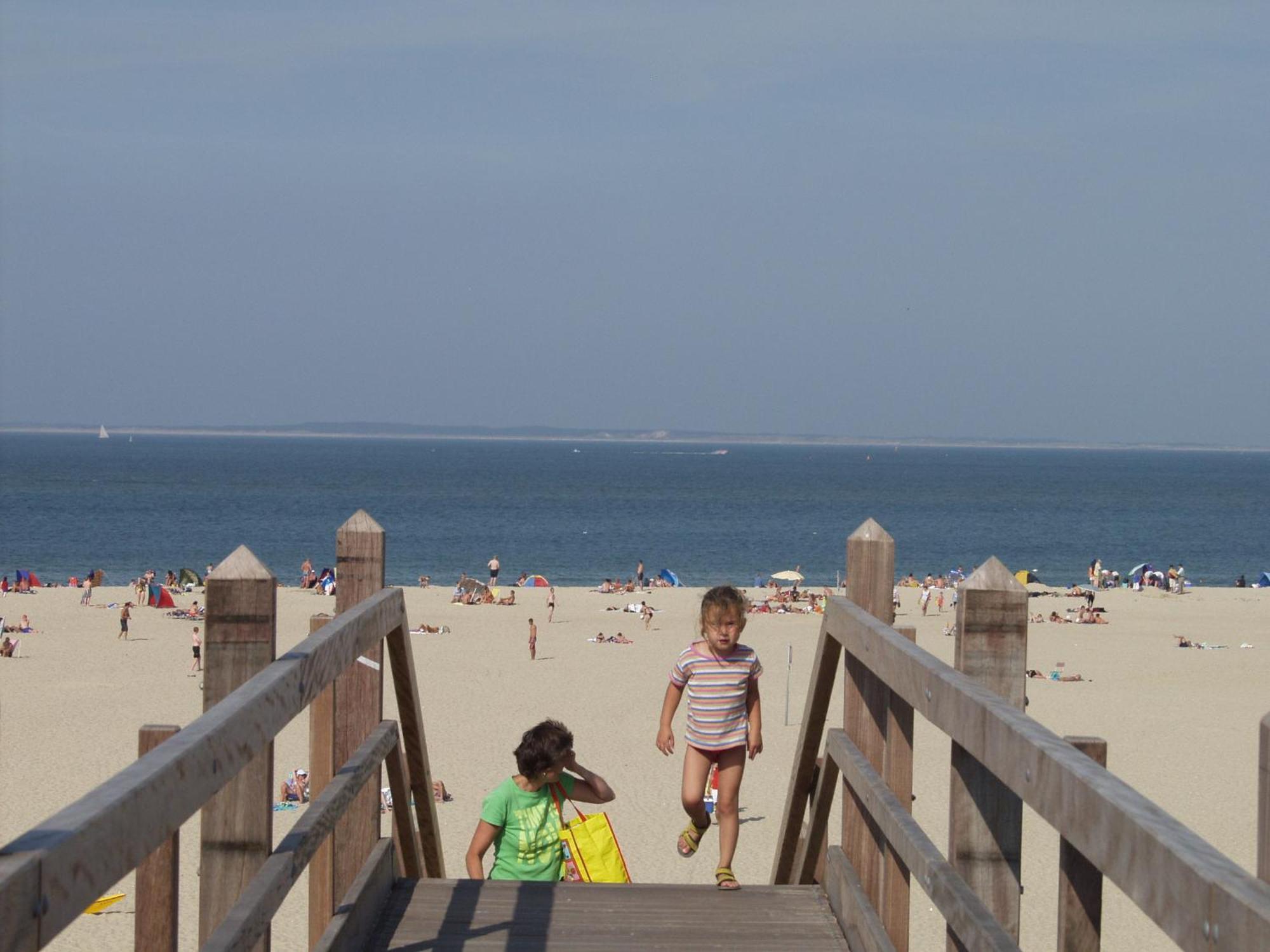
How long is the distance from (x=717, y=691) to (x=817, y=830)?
0.77 metres

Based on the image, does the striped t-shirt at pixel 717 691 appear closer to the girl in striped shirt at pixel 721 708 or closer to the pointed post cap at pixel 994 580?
the girl in striped shirt at pixel 721 708

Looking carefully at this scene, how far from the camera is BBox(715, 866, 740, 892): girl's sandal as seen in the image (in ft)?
17.1

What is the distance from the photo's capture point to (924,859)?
3027 mm

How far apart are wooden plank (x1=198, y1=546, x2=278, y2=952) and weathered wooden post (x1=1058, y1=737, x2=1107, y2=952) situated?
4.92ft

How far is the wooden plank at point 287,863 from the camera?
7.85 ft

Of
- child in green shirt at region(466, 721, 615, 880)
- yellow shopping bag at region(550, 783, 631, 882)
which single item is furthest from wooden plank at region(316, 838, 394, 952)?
yellow shopping bag at region(550, 783, 631, 882)

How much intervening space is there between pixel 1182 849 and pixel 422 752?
4145 millimetres

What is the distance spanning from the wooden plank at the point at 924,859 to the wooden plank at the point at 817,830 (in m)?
0.50

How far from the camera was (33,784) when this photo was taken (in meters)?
17.5

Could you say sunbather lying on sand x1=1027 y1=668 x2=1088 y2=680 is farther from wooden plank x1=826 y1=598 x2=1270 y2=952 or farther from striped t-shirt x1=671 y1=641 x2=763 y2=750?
wooden plank x1=826 y1=598 x2=1270 y2=952

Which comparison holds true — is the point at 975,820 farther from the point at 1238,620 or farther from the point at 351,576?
the point at 1238,620

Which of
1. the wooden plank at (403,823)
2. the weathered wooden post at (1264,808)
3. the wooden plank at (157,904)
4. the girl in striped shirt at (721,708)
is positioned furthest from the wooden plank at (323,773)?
the weathered wooden post at (1264,808)

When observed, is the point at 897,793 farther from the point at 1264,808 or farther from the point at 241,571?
the point at 1264,808

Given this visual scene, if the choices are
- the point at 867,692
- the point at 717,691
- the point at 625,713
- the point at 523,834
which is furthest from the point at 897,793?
the point at 625,713
